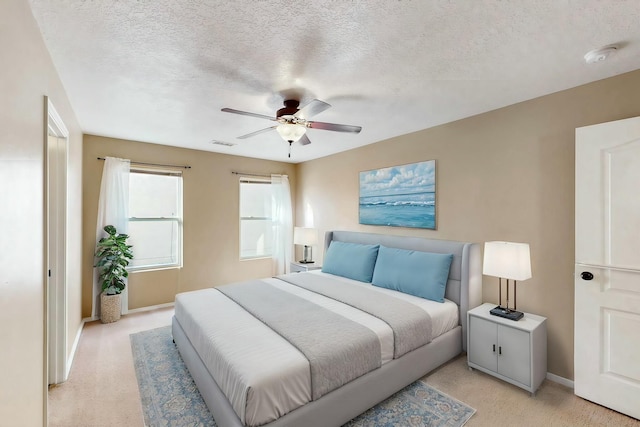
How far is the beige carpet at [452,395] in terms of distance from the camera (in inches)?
82.4

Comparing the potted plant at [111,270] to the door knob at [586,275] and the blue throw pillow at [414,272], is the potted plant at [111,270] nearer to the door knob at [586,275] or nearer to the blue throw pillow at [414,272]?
the blue throw pillow at [414,272]

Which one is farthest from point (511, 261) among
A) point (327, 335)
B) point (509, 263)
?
point (327, 335)

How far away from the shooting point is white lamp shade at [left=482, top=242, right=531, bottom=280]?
98.3 inches

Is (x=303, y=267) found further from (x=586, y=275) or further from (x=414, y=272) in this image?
(x=586, y=275)

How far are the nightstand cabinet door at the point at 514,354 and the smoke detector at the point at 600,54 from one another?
2.09 metres

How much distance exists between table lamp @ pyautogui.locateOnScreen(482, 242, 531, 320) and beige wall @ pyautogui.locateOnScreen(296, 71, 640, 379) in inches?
11.1

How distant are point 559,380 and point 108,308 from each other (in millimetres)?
5159

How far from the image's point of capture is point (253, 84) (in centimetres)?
239

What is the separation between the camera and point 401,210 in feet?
13.0

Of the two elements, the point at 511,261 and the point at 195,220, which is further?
the point at 195,220

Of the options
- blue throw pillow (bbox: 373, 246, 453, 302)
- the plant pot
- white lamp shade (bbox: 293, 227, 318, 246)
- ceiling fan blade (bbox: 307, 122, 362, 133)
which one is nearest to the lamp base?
blue throw pillow (bbox: 373, 246, 453, 302)

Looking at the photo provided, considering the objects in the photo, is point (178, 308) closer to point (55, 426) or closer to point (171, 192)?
point (55, 426)

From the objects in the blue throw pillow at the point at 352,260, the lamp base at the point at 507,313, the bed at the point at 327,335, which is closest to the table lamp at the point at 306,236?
the blue throw pillow at the point at 352,260

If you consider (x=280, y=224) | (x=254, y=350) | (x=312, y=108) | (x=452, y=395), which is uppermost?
(x=312, y=108)
